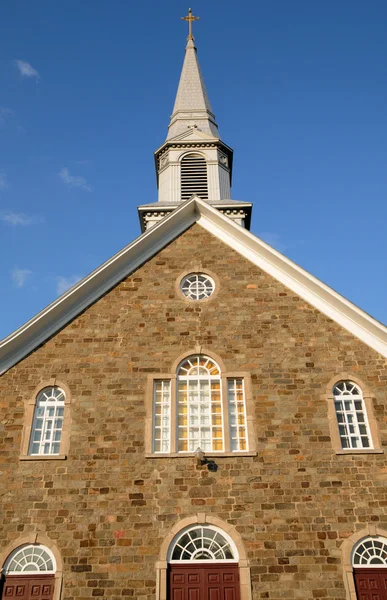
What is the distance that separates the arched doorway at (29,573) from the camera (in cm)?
1114

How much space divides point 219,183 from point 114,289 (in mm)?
8671

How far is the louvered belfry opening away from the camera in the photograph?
2173 cm

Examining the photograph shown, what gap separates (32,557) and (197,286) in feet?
23.9

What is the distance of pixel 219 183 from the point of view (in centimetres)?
2173

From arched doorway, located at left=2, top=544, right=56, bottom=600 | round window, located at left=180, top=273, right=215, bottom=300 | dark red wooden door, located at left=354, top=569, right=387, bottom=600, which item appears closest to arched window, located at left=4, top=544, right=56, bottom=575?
arched doorway, located at left=2, top=544, right=56, bottom=600

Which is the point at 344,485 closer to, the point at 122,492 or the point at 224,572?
the point at 224,572

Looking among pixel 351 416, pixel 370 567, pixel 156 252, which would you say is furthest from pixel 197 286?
pixel 370 567

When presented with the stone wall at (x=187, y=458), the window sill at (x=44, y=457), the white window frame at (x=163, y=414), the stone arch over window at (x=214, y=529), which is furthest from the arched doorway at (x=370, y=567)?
the window sill at (x=44, y=457)

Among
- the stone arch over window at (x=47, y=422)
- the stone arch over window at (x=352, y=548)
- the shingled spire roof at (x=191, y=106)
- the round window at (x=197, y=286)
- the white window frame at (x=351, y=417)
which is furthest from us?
the shingled spire roof at (x=191, y=106)

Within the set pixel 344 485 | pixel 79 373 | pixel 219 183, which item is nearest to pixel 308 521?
pixel 344 485

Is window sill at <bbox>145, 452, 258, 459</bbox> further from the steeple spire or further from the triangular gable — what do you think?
the steeple spire

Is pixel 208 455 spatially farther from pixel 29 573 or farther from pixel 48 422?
pixel 29 573

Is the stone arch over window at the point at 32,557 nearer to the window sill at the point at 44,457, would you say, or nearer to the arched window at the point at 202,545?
the window sill at the point at 44,457

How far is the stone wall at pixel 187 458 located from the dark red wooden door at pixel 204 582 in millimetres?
429
